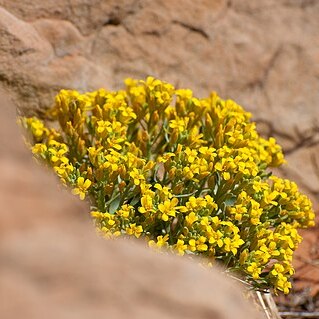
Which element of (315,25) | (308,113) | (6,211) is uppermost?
(6,211)

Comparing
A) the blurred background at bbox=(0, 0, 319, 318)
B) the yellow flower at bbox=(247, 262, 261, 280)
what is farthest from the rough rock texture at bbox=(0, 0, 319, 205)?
the yellow flower at bbox=(247, 262, 261, 280)

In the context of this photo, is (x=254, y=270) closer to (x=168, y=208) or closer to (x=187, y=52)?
(x=168, y=208)

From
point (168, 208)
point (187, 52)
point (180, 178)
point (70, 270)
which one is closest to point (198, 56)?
point (187, 52)

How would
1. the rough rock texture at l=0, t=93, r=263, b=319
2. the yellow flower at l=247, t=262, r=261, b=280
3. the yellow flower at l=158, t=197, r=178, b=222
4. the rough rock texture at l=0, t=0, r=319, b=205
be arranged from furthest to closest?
the rough rock texture at l=0, t=0, r=319, b=205, the yellow flower at l=247, t=262, r=261, b=280, the yellow flower at l=158, t=197, r=178, b=222, the rough rock texture at l=0, t=93, r=263, b=319

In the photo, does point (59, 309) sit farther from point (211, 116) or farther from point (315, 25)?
point (315, 25)

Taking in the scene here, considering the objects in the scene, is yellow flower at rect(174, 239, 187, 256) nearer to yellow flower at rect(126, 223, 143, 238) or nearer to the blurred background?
yellow flower at rect(126, 223, 143, 238)

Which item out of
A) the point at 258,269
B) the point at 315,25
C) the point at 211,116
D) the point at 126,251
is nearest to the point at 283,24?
the point at 315,25

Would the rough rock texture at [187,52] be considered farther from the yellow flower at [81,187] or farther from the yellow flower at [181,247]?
the yellow flower at [181,247]
